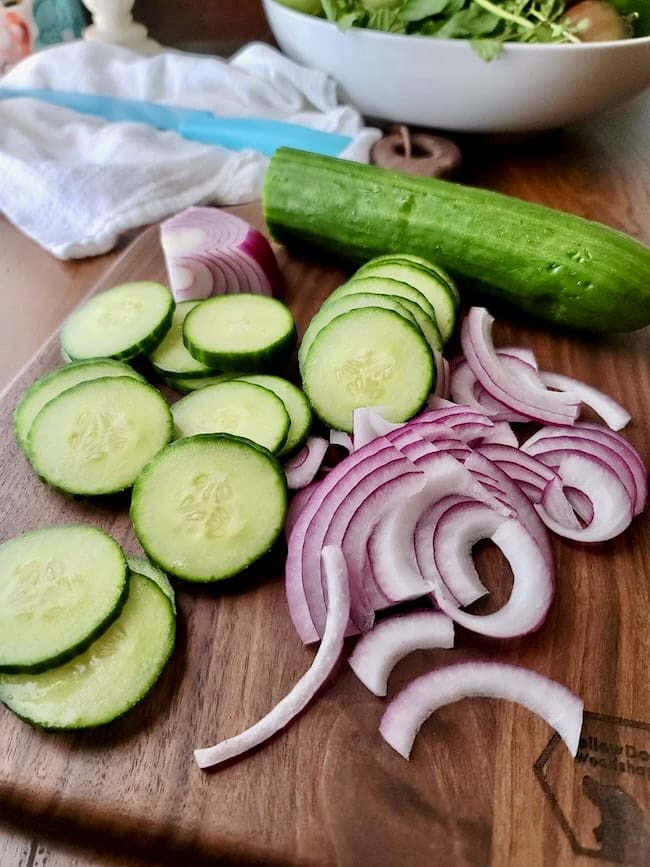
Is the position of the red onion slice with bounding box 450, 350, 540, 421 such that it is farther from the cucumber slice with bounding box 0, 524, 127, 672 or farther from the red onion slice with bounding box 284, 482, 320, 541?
the cucumber slice with bounding box 0, 524, 127, 672

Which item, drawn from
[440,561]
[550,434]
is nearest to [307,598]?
[440,561]

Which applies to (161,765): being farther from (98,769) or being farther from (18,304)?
(18,304)

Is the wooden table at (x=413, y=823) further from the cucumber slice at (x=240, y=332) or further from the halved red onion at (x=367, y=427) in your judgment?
the cucumber slice at (x=240, y=332)

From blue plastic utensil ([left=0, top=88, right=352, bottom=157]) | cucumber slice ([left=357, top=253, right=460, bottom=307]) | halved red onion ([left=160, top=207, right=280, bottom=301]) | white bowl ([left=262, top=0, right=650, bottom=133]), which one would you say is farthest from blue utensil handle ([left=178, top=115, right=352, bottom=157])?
cucumber slice ([left=357, top=253, right=460, bottom=307])

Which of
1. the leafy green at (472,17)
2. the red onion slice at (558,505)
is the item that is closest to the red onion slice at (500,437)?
the red onion slice at (558,505)

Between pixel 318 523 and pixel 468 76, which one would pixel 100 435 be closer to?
pixel 318 523

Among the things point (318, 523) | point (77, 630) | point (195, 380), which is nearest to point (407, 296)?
point (195, 380)
